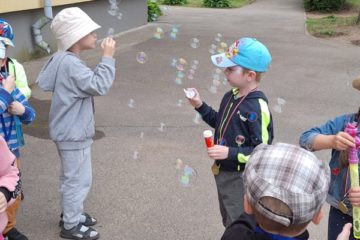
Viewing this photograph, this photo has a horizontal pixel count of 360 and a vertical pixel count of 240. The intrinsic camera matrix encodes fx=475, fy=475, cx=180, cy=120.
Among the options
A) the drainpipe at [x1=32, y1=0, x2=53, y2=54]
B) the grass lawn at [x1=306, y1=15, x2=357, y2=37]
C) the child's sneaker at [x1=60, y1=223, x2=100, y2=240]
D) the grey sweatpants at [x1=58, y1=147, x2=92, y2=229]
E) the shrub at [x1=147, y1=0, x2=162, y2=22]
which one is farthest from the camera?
the shrub at [x1=147, y1=0, x2=162, y2=22]

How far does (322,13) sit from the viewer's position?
903 inches

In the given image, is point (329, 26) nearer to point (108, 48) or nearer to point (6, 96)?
point (108, 48)

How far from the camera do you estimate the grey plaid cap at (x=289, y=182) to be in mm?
1528

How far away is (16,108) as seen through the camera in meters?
3.22

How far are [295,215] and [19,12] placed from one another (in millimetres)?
8819

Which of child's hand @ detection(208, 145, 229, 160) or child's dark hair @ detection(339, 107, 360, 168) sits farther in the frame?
child's hand @ detection(208, 145, 229, 160)

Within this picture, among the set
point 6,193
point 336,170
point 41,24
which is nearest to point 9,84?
point 6,193

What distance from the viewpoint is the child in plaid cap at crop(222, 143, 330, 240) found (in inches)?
60.4

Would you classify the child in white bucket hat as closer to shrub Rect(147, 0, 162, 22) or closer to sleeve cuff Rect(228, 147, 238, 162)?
sleeve cuff Rect(228, 147, 238, 162)

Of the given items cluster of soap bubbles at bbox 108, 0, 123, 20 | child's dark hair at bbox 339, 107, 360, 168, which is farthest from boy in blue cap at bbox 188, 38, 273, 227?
cluster of soap bubbles at bbox 108, 0, 123, 20

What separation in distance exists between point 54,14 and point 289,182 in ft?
31.9

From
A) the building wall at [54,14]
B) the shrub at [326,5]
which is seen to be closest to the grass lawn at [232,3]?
the shrub at [326,5]

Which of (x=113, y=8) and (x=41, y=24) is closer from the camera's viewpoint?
(x=113, y=8)

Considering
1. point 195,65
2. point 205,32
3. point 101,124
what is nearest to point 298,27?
point 205,32
